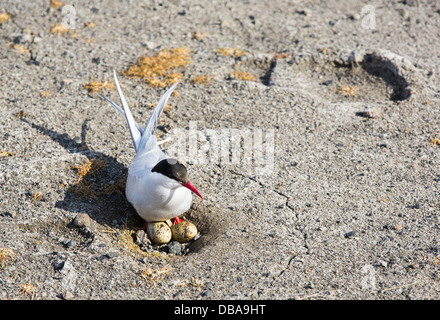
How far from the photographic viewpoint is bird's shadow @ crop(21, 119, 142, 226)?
3.90 meters

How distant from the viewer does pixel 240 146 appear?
459cm

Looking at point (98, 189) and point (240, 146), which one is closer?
point (98, 189)

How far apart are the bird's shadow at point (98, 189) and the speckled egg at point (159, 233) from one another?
0.20 metres

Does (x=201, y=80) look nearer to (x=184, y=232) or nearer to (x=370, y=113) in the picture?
(x=370, y=113)

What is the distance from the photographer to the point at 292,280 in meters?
3.32

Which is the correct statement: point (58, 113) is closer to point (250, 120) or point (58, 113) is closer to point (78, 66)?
point (78, 66)

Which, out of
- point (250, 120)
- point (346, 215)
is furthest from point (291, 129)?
point (346, 215)

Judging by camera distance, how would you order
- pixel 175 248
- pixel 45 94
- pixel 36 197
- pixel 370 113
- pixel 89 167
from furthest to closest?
pixel 45 94, pixel 370 113, pixel 89 167, pixel 36 197, pixel 175 248

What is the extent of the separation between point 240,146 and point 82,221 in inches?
60.5

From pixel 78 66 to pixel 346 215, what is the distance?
3140 mm

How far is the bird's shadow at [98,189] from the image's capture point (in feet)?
12.8

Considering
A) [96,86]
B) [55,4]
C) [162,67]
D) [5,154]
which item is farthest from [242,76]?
[55,4]

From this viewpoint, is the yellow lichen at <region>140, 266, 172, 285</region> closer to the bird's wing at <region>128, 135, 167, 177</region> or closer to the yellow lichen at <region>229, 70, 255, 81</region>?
the bird's wing at <region>128, 135, 167, 177</region>

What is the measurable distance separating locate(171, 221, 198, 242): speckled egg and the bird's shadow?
34 centimetres
